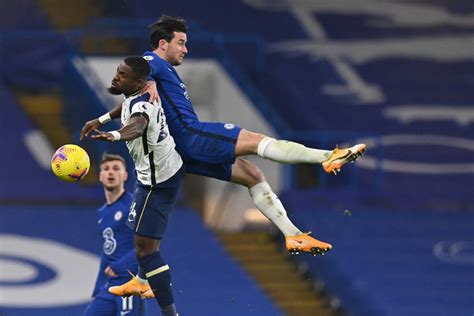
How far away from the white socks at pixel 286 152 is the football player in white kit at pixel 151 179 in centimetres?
70

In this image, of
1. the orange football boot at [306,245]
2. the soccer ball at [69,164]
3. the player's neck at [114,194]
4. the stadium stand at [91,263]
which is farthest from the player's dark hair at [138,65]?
the stadium stand at [91,263]

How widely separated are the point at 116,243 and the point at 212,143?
1863 millimetres

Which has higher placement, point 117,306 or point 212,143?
point 212,143

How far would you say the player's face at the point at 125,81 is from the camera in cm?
898

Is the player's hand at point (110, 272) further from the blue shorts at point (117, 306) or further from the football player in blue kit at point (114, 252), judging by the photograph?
the blue shorts at point (117, 306)

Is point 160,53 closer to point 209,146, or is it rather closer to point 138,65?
point 138,65

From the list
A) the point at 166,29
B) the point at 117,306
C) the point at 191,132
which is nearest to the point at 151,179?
the point at 191,132

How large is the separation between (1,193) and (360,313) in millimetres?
4187

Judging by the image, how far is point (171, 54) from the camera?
941 centimetres

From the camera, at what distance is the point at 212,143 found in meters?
9.23

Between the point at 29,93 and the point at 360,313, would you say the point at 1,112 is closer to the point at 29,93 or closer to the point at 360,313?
the point at 29,93

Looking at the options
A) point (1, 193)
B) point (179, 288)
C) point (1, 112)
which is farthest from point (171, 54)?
point (1, 112)

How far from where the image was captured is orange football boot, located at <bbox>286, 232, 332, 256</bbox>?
9.12 meters

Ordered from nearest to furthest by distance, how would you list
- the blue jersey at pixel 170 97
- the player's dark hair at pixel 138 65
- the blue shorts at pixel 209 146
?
1. the player's dark hair at pixel 138 65
2. the blue shorts at pixel 209 146
3. the blue jersey at pixel 170 97
